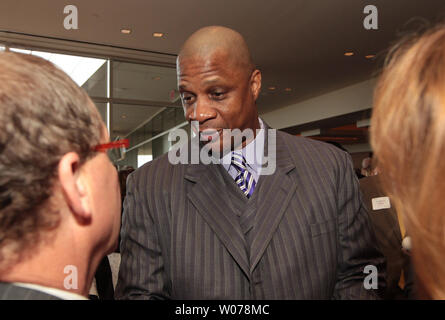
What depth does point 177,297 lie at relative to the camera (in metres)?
1.22

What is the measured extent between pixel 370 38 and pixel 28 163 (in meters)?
6.63

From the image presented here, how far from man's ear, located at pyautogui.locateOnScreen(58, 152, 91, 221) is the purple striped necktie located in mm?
727

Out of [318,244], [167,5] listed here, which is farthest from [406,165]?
A: [167,5]

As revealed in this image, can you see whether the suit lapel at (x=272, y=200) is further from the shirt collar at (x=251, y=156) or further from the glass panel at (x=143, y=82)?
the glass panel at (x=143, y=82)

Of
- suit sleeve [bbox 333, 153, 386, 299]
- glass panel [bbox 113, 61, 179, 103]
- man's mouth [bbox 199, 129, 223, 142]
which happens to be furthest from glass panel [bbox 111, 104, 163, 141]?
suit sleeve [bbox 333, 153, 386, 299]

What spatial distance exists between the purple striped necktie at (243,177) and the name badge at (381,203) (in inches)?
61.3

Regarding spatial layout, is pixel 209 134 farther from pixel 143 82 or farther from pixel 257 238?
pixel 143 82

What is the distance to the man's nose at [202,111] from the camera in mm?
1297

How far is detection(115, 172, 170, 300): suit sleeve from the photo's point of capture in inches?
47.7

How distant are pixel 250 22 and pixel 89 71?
10.4ft

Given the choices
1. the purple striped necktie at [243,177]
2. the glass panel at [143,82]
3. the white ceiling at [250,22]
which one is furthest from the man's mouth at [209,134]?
the glass panel at [143,82]

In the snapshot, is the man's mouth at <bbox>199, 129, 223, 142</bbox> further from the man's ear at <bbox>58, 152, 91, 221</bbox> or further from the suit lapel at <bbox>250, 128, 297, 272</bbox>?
the man's ear at <bbox>58, 152, 91, 221</bbox>

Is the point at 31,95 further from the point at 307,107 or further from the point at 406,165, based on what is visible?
the point at 307,107
